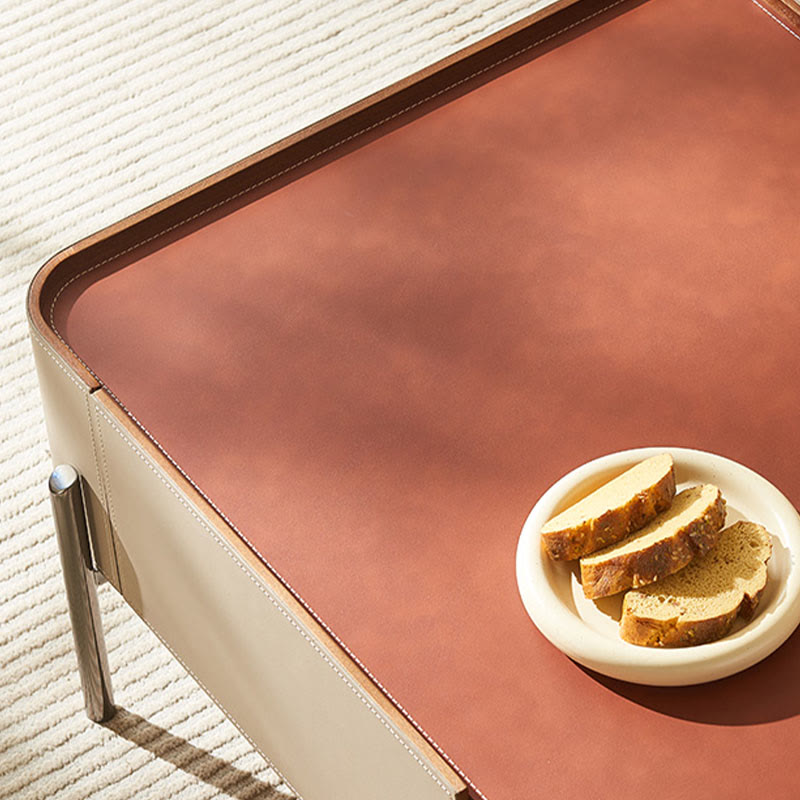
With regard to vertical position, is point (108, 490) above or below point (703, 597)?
above

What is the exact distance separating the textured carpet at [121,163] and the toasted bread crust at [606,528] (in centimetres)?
62

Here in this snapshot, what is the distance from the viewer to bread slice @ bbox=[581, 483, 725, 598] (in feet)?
3.60

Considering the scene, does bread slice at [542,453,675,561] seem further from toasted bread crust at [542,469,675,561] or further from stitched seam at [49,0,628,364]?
stitched seam at [49,0,628,364]

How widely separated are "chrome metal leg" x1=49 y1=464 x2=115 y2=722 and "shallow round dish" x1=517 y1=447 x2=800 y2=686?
1.63 feet

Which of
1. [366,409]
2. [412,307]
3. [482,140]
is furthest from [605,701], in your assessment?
[482,140]

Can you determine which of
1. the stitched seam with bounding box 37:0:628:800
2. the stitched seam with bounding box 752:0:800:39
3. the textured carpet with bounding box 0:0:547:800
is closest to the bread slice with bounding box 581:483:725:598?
the stitched seam with bounding box 37:0:628:800

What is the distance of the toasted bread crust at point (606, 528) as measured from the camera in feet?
3.68

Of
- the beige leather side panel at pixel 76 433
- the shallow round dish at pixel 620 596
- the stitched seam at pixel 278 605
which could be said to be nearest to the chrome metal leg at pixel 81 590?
the beige leather side panel at pixel 76 433

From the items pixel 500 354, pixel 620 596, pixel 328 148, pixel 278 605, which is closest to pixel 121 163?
pixel 328 148

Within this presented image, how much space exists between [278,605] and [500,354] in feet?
1.17

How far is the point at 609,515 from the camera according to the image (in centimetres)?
112

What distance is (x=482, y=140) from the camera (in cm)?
157

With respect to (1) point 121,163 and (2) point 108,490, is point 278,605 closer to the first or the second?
(2) point 108,490

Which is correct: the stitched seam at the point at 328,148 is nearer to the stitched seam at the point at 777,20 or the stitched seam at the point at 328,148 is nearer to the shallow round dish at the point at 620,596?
the stitched seam at the point at 777,20
